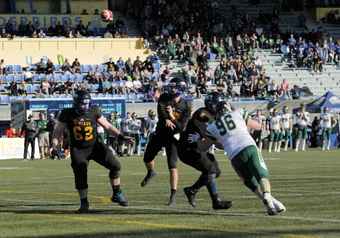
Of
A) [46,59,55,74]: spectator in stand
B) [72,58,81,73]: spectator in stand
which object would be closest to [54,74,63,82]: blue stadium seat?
[46,59,55,74]: spectator in stand

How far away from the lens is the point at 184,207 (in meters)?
11.9

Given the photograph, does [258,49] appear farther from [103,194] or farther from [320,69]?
[103,194]

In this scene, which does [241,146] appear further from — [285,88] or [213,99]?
[285,88]

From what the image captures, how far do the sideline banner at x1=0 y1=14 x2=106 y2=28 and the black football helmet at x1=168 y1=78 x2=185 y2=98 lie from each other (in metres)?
37.2

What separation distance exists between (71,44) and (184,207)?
120ft

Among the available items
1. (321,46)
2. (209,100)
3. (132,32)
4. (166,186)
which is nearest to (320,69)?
(321,46)

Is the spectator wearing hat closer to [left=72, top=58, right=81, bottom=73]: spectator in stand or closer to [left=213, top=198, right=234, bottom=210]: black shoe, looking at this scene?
[left=72, top=58, right=81, bottom=73]: spectator in stand

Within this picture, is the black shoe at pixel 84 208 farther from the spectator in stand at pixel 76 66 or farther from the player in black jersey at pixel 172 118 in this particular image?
the spectator in stand at pixel 76 66

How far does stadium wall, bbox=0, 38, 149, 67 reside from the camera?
45881 mm

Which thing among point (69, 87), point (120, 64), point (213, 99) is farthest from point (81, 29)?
point (213, 99)

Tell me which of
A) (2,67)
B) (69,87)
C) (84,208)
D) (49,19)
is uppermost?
(49,19)

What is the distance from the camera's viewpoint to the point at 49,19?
50.4 metres

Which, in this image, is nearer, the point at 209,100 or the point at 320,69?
the point at 209,100

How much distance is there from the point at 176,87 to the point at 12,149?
2257cm
